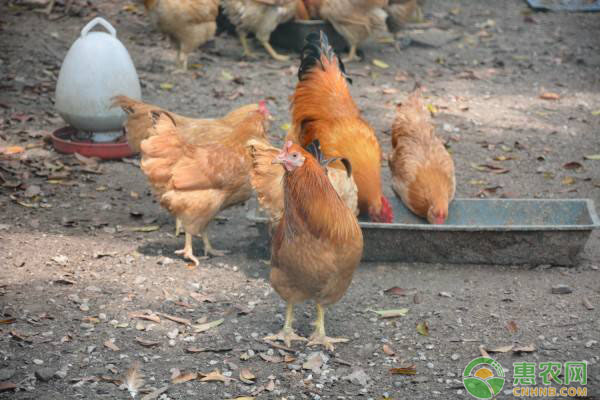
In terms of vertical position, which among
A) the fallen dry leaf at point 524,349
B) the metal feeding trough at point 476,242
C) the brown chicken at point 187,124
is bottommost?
the fallen dry leaf at point 524,349

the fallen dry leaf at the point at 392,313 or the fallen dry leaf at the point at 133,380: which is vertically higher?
the fallen dry leaf at the point at 392,313

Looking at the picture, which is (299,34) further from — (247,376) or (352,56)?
(247,376)

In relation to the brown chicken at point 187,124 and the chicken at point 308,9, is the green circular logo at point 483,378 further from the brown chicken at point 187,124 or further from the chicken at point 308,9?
the chicken at point 308,9

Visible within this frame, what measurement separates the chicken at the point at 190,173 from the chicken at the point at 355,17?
4.62m

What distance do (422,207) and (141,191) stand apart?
242cm

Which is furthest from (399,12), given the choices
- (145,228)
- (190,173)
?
(190,173)

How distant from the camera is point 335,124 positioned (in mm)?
5918

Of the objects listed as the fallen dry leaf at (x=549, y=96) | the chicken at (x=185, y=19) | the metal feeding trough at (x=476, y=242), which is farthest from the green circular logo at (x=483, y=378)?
the chicken at (x=185, y=19)

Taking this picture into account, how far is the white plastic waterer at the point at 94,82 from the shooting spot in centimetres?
680

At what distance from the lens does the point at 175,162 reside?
17.1 feet

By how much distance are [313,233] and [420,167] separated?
1960 millimetres

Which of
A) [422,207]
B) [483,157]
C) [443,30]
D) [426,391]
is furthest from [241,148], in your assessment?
[443,30]

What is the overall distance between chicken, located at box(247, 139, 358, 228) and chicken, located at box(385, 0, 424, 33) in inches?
208

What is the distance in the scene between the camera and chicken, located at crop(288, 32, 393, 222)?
5.54m
